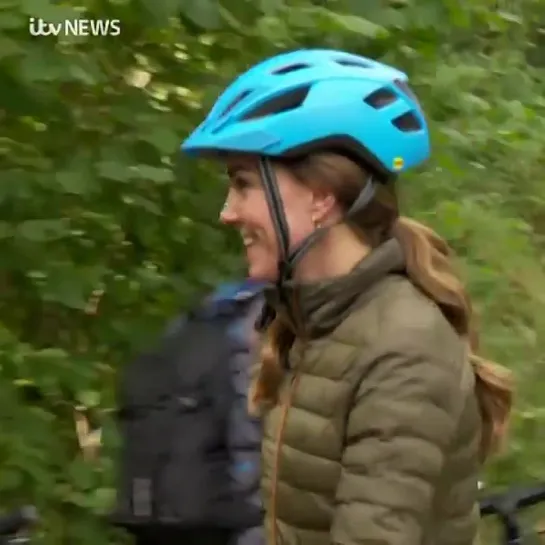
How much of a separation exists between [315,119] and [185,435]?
0.75 metres

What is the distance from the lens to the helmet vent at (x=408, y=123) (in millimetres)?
2398

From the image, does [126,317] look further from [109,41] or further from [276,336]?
[276,336]

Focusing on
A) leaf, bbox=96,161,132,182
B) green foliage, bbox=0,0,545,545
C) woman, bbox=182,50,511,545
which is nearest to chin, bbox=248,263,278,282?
woman, bbox=182,50,511,545

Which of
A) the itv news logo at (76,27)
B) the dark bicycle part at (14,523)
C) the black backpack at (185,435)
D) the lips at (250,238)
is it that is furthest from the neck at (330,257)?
the itv news logo at (76,27)

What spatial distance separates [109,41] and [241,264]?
78 centimetres

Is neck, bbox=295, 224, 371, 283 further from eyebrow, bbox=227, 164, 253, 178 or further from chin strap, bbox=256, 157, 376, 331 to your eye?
eyebrow, bbox=227, 164, 253, 178

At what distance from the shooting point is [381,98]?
2.39 m

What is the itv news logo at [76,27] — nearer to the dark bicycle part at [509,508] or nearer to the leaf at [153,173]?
the leaf at [153,173]

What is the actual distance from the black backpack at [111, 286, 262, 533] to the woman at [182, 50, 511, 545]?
0.20 meters

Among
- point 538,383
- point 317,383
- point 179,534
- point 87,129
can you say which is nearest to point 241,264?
point 87,129

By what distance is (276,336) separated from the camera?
2.40 meters

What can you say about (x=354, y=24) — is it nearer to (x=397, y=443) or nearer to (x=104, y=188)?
(x=104, y=188)

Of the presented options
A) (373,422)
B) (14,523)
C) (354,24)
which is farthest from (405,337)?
(354,24)

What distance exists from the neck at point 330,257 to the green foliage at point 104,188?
3.71 ft
